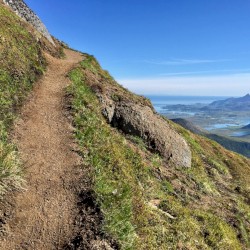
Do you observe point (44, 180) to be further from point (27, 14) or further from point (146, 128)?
point (27, 14)

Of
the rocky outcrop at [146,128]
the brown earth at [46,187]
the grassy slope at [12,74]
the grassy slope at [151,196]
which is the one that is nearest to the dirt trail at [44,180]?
the brown earth at [46,187]

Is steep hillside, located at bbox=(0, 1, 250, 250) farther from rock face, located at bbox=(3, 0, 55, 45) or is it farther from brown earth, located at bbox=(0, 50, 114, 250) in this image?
rock face, located at bbox=(3, 0, 55, 45)

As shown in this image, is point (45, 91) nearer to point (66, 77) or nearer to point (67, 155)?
point (66, 77)

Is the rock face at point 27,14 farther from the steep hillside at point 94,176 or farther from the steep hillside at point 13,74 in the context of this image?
the steep hillside at point 94,176

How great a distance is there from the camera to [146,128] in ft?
84.6

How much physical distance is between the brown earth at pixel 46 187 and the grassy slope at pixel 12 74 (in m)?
0.60

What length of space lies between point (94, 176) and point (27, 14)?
39201 mm

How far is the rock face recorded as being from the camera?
43406 millimetres

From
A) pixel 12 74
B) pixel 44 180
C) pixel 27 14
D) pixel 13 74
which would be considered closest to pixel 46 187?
pixel 44 180

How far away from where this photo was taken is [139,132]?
2534 centimetres

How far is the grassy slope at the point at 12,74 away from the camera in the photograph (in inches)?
431

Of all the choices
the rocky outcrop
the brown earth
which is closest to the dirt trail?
the brown earth

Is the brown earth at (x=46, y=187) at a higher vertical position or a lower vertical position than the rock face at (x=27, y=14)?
lower

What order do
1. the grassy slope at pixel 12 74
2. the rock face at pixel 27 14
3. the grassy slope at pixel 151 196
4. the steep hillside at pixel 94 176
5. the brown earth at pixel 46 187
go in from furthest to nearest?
the rock face at pixel 27 14 → the grassy slope at pixel 151 196 → the grassy slope at pixel 12 74 → the steep hillside at pixel 94 176 → the brown earth at pixel 46 187
